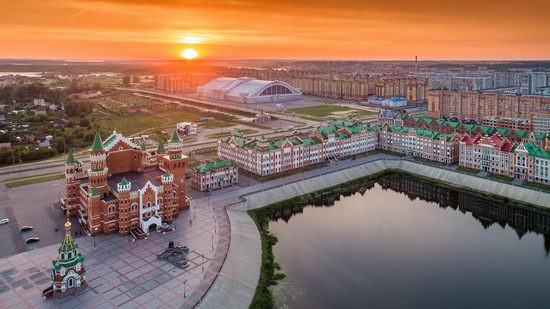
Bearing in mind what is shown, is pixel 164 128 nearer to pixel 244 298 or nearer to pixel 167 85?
pixel 244 298

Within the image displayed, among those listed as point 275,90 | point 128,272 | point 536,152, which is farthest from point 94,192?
point 275,90

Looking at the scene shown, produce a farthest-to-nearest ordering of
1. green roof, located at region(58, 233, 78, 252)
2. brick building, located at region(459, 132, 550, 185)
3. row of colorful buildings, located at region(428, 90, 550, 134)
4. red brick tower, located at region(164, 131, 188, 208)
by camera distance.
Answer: row of colorful buildings, located at region(428, 90, 550, 134)
brick building, located at region(459, 132, 550, 185)
red brick tower, located at region(164, 131, 188, 208)
green roof, located at region(58, 233, 78, 252)

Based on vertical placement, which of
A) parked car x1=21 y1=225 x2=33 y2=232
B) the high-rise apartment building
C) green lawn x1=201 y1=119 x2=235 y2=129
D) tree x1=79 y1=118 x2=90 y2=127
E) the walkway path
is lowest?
A: the walkway path

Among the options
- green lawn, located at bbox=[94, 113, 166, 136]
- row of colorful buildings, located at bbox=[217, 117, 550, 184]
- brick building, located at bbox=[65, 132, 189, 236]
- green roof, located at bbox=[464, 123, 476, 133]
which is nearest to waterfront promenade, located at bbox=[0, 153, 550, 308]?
brick building, located at bbox=[65, 132, 189, 236]

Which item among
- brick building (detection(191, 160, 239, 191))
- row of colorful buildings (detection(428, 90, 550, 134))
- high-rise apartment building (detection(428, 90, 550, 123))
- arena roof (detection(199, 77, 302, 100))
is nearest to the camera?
Answer: brick building (detection(191, 160, 239, 191))

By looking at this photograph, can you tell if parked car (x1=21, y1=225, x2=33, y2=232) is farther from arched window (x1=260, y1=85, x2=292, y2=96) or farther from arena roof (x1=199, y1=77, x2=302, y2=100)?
arched window (x1=260, y1=85, x2=292, y2=96)

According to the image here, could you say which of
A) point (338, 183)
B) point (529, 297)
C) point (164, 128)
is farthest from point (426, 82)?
point (529, 297)
